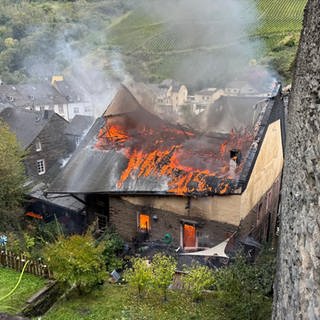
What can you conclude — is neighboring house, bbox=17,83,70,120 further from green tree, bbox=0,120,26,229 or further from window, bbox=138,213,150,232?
window, bbox=138,213,150,232

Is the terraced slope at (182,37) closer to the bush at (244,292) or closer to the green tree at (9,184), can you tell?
the green tree at (9,184)

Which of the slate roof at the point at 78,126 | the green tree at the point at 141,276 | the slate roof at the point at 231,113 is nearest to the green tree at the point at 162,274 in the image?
the green tree at the point at 141,276

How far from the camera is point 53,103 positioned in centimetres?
4972

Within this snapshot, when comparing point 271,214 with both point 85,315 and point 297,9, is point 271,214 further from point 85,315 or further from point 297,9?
point 297,9

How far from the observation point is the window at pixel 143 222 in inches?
509

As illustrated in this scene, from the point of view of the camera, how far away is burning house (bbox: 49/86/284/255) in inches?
459

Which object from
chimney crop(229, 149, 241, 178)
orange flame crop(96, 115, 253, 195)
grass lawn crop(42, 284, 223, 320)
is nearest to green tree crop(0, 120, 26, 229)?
orange flame crop(96, 115, 253, 195)

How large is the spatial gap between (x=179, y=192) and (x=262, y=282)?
16.3 feet

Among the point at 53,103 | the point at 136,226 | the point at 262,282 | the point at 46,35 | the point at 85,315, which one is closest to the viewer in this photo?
the point at 262,282

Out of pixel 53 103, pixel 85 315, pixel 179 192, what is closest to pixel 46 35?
pixel 53 103

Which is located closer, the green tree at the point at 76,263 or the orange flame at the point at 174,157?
the green tree at the point at 76,263

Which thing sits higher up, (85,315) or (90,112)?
(90,112)

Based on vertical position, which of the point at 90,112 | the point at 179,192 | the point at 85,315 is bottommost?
the point at 85,315

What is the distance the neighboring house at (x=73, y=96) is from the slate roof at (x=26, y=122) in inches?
735
